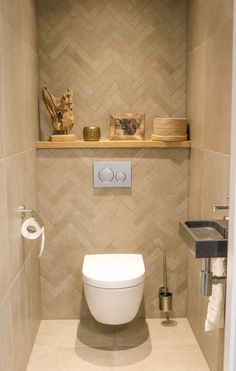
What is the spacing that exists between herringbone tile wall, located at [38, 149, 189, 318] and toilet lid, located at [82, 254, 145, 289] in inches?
8.9

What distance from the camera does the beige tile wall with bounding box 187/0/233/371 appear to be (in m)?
1.96

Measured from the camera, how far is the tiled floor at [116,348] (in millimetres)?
2385

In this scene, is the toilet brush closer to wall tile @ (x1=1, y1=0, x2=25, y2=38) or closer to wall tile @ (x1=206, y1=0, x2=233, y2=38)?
wall tile @ (x1=206, y1=0, x2=233, y2=38)

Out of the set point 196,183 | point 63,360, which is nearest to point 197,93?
point 196,183

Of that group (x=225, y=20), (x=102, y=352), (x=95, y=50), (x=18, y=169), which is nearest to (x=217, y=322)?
(x=102, y=352)

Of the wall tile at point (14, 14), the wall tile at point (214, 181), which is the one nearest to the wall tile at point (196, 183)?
the wall tile at point (214, 181)

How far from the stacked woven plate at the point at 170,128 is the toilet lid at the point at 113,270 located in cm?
75

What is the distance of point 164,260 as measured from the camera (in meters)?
2.84

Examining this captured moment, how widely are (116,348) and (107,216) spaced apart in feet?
2.63

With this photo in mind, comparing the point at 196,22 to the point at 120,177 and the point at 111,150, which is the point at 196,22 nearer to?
the point at 111,150

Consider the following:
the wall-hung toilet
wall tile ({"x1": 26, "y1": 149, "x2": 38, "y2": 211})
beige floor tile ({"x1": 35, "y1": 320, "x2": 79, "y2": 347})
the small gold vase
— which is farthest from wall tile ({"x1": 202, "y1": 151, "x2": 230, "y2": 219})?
beige floor tile ({"x1": 35, "y1": 320, "x2": 79, "y2": 347})

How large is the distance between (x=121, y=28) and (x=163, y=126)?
2.28ft

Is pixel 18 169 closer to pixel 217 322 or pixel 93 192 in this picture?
pixel 93 192

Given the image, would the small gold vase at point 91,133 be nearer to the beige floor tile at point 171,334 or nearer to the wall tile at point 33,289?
the wall tile at point 33,289
